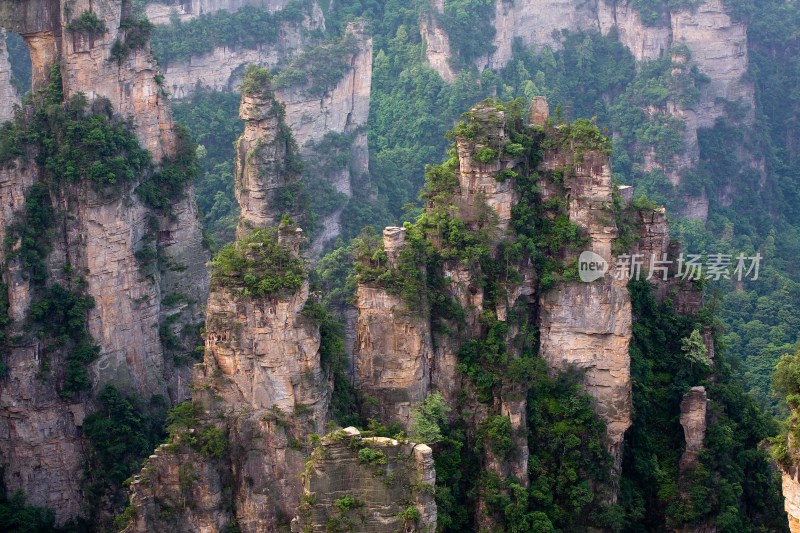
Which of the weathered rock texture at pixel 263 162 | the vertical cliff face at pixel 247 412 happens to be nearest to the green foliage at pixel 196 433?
the vertical cliff face at pixel 247 412

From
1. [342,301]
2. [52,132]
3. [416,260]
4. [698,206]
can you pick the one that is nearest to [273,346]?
[416,260]

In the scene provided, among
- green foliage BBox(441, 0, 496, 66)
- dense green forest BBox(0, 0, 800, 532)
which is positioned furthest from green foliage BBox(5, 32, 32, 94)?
green foliage BBox(441, 0, 496, 66)

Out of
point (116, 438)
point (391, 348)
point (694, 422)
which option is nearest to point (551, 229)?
point (391, 348)

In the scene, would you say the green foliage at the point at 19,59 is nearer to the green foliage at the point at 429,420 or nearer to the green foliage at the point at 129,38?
the green foliage at the point at 129,38

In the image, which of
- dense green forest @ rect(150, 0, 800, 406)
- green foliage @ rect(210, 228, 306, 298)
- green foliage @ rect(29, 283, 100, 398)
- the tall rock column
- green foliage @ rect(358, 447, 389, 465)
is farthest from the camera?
dense green forest @ rect(150, 0, 800, 406)

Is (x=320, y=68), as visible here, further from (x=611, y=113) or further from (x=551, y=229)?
(x=551, y=229)

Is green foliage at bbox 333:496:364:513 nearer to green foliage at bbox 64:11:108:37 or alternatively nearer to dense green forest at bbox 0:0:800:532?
dense green forest at bbox 0:0:800:532
